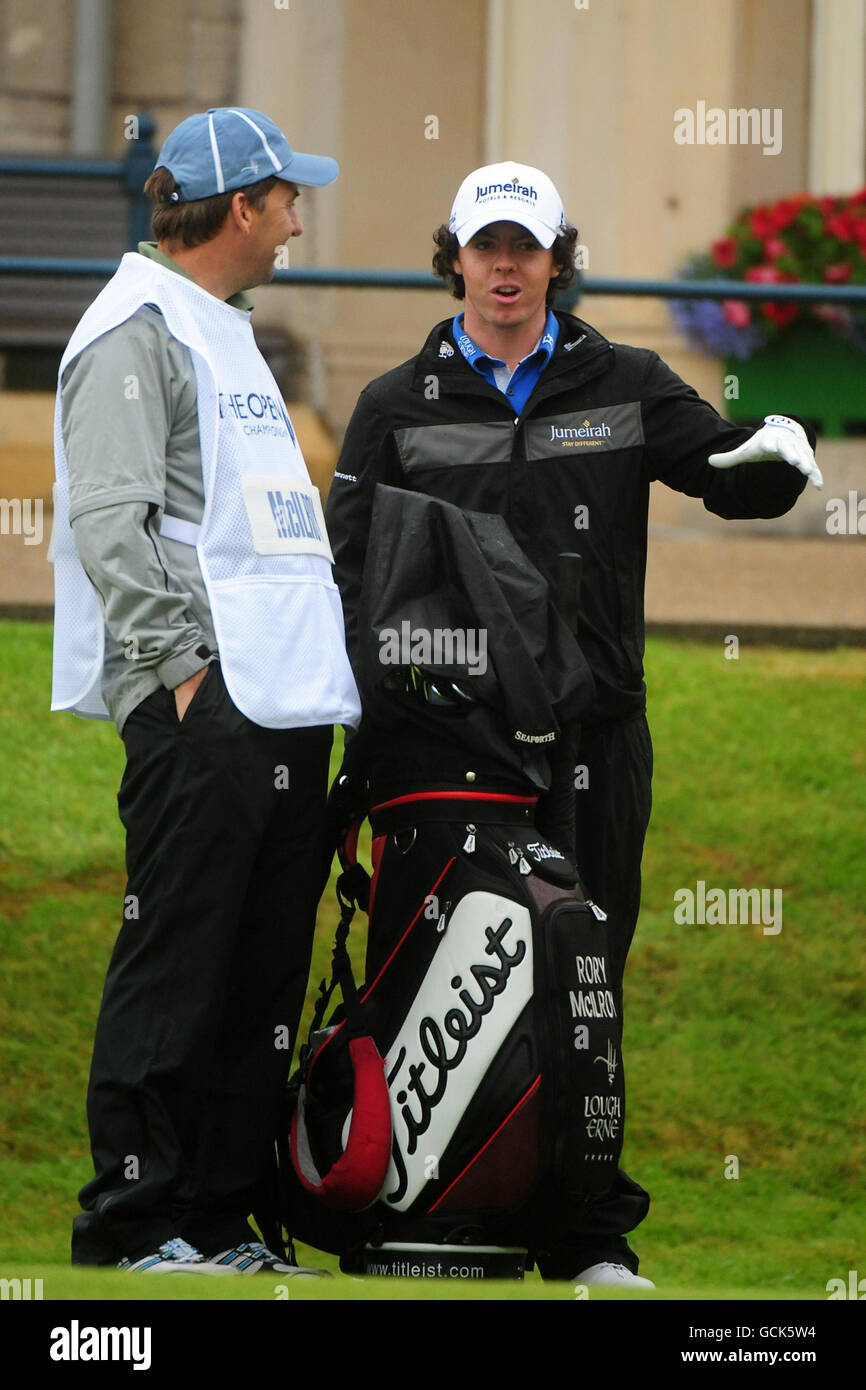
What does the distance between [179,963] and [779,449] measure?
133cm

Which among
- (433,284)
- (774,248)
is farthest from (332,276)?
(774,248)

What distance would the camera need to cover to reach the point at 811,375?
8.85 m

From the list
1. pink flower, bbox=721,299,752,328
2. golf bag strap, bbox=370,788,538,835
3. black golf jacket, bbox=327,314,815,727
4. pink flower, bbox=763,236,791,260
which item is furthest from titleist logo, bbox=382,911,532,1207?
pink flower, bbox=763,236,791,260

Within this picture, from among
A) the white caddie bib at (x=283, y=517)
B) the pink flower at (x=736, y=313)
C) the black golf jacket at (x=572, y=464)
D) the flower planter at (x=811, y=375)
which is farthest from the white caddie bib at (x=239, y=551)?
the flower planter at (x=811, y=375)

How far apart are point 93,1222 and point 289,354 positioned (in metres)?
5.68

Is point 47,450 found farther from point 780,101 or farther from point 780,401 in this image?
point 780,101

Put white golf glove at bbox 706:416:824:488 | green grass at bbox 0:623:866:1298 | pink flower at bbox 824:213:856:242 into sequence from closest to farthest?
white golf glove at bbox 706:416:824:488 → green grass at bbox 0:623:866:1298 → pink flower at bbox 824:213:856:242

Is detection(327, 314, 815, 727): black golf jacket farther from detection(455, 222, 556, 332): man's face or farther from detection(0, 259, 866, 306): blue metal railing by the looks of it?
detection(0, 259, 866, 306): blue metal railing

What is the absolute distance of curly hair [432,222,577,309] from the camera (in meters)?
4.01

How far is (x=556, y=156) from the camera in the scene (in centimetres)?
894

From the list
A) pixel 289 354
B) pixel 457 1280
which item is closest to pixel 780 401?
pixel 289 354

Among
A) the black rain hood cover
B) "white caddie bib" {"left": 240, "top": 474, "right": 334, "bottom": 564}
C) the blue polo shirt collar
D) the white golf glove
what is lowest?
the black rain hood cover

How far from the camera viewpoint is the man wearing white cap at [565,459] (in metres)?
3.88

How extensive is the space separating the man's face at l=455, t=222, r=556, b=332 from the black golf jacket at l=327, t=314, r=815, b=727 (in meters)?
0.11
